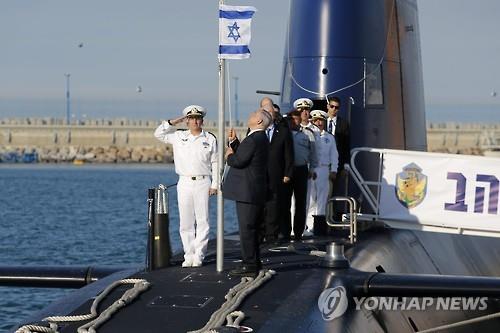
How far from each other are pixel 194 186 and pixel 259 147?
1.13 m

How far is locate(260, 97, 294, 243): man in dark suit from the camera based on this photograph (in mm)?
15602

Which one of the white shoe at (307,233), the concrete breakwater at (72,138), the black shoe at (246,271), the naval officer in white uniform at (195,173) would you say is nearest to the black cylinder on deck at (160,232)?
the naval officer in white uniform at (195,173)

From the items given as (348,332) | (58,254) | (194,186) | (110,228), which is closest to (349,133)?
(194,186)

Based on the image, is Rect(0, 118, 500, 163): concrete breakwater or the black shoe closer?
the black shoe

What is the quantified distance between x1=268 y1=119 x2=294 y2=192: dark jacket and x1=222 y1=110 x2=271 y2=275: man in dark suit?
2691 millimetres

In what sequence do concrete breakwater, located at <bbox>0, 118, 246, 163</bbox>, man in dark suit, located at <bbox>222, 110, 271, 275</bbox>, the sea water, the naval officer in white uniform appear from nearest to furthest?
man in dark suit, located at <bbox>222, 110, 271, 275</bbox> < the naval officer in white uniform < the sea water < concrete breakwater, located at <bbox>0, 118, 246, 163</bbox>

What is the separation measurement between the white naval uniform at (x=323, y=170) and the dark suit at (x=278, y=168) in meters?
0.90

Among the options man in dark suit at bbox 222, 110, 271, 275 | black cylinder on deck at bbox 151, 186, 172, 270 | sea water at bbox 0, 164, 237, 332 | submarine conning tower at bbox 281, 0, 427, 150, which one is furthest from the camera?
sea water at bbox 0, 164, 237, 332

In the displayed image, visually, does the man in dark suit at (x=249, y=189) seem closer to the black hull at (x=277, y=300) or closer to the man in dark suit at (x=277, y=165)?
the black hull at (x=277, y=300)

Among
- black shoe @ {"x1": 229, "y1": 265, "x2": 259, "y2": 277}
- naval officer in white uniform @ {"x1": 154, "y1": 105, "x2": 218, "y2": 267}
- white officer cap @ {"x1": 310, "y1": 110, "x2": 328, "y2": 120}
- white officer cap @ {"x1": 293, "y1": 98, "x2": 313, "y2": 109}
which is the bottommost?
black shoe @ {"x1": 229, "y1": 265, "x2": 259, "y2": 277}

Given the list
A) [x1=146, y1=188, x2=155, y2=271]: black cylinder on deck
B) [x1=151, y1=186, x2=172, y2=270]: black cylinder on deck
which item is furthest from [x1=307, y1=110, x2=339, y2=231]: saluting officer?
[x1=146, y1=188, x2=155, y2=271]: black cylinder on deck

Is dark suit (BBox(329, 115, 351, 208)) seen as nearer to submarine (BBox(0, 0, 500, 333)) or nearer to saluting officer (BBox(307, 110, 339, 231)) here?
submarine (BBox(0, 0, 500, 333))

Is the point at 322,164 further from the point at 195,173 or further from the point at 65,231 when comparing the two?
the point at 65,231

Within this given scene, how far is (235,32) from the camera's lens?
1293 centimetres
